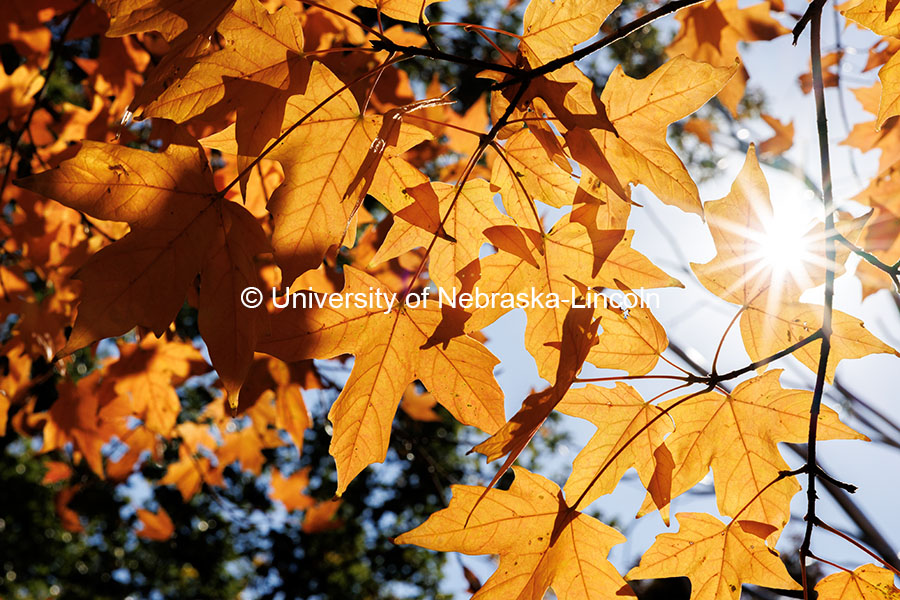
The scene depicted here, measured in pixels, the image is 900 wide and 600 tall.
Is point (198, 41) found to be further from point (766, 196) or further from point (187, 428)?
point (187, 428)

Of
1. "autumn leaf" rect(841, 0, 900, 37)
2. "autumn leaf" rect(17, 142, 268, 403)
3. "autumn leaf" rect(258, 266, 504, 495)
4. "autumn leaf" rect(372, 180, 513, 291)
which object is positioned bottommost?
"autumn leaf" rect(17, 142, 268, 403)

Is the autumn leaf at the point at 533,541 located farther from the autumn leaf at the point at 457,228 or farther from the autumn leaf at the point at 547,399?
the autumn leaf at the point at 457,228

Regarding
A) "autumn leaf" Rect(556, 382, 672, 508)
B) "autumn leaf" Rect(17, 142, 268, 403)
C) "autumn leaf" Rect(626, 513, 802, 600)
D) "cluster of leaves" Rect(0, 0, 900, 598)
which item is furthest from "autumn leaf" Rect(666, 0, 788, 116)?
"autumn leaf" Rect(17, 142, 268, 403)

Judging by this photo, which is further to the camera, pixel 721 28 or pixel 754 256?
pixel 721 28

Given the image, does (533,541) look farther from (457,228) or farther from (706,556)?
(457,228)

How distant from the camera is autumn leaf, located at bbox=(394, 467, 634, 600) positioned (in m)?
0.97

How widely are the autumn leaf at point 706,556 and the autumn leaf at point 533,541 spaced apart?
7cm

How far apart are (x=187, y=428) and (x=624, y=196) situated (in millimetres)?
3217

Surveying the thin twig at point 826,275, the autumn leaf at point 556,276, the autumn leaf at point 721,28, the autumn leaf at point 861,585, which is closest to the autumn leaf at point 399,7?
the autumn leaf at point 556,276

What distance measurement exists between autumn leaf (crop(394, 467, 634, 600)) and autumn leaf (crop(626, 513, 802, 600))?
72 mm

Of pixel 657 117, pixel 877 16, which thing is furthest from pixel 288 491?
pixel 877 16
